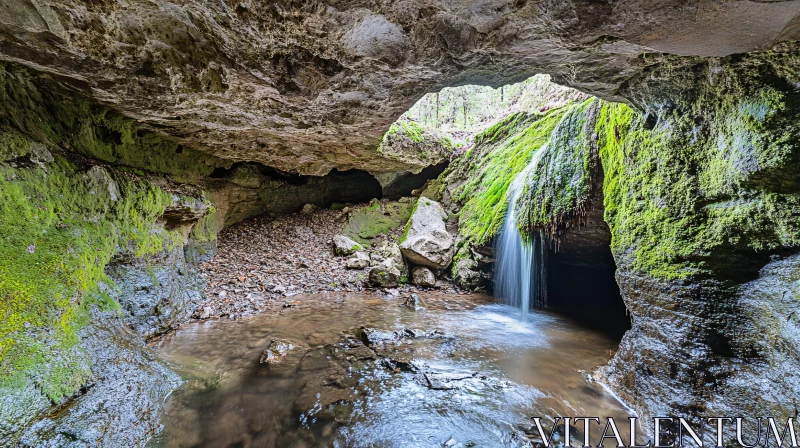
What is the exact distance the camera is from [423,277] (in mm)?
7441

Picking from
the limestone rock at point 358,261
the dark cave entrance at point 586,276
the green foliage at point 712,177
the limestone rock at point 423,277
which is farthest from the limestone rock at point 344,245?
the green foliage at point 712,177

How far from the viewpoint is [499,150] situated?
9086 mm

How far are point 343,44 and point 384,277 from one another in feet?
17.7

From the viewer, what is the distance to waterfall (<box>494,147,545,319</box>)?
227 inches

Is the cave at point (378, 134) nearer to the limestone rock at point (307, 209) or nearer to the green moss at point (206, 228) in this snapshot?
the green moss at point (206, 228)

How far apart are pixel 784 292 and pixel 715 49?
178 cm

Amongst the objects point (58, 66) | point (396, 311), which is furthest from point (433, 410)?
point (58, 66)

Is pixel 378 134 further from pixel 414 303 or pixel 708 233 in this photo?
pixel 708 233

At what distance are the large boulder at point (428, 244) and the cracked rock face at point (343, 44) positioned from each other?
13.7ft

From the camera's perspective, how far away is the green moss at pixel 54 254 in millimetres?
2213

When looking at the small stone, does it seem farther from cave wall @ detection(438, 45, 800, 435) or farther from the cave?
cave wall @ detection(438, 45, 800, 435)

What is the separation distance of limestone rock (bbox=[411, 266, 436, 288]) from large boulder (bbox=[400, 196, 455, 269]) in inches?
7.3

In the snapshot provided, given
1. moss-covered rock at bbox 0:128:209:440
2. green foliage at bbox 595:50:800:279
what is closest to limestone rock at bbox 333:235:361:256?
moss-covered rock at bbox 0:128:209:440

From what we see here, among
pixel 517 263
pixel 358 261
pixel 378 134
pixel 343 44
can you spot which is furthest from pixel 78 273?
pixel 517 263
